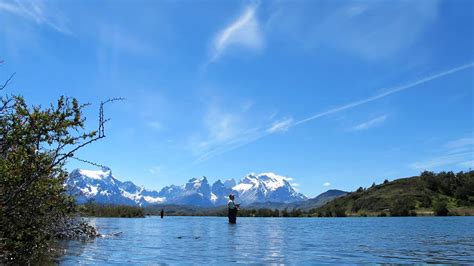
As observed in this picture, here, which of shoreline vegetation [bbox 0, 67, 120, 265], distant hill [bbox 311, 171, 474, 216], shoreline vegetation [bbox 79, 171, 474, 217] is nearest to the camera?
shoreline vegetation [bbox 0, 67, 120, 265]

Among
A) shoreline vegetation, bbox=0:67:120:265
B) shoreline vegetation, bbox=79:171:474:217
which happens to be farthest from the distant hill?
shoreline vegetation, bbox=0:67:120:265

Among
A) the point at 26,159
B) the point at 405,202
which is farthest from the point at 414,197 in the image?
the point at 26,159

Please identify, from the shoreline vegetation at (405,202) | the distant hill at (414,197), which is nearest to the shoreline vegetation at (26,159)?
the shoreline vegetation at (405,202)

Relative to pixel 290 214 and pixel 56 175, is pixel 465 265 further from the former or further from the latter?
pixel 290 214

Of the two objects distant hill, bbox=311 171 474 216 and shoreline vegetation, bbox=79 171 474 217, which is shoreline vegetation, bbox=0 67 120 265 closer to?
shoreline vegetation, bbox=79 171 474 217

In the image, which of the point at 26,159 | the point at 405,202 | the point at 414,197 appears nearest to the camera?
the point at 26,159

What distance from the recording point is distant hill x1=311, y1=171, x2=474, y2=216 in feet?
440

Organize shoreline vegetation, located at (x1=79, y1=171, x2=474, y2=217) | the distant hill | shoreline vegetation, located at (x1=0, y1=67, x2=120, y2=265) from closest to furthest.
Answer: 1. shoreline vegetation, located at (x1=0, y1=67, x2=120, y2=265)
2. shoreline vegetation, located at (x1=79, y1=171, x2=474, y2=217)
3. the distant hill

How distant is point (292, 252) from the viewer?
2639 centimetres

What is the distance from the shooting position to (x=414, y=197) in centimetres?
15275

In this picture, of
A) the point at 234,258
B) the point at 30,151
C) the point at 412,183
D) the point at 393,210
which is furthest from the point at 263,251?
the point at 412,183

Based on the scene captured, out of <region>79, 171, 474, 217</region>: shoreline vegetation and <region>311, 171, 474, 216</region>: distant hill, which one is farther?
<region>311, 171, 474, 216</region>: distant hill

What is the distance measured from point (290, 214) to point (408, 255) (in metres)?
125

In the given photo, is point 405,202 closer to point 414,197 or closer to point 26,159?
point 414,197
